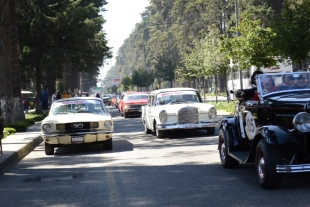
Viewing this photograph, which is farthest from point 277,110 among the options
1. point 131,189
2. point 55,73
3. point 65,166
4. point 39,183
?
point 55,73

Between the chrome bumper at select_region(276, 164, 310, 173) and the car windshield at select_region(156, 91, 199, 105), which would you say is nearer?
the chrome bumper at select_region(276, 164, 310, 173)

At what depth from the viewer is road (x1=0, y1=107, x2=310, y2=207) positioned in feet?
28.5

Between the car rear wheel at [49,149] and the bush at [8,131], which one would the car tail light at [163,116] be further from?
the bush at [8,131]

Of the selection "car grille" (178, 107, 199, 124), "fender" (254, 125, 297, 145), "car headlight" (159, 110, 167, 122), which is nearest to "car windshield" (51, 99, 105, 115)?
"car headlight" (159, 110, 167, 122)

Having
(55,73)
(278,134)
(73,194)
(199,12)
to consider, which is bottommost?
(73,194)

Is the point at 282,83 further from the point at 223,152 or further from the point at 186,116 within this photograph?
the point at 186,116

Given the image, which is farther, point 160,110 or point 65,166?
point 160,110

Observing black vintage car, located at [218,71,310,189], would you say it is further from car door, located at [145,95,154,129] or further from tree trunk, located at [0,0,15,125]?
tree trunk, located at [0,0,15,125]

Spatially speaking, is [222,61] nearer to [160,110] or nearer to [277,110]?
[160,110]

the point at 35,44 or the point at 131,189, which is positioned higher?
the point at 35,44

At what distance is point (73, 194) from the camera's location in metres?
9.65

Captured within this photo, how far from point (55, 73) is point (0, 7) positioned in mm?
18169

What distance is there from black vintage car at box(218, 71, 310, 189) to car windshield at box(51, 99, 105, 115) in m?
6.53

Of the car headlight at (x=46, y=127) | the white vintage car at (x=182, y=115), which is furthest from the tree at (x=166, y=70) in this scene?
the car headlight at (x=46, y=127)
